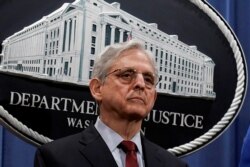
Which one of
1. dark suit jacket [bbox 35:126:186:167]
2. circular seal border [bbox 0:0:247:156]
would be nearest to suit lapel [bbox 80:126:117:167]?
dark suit jacket [bbox 35:126:186:167]

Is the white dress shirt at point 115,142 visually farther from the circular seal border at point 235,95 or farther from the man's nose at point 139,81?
the circular seal border at point 235,95

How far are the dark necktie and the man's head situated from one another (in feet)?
0.19

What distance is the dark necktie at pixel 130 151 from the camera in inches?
40.9

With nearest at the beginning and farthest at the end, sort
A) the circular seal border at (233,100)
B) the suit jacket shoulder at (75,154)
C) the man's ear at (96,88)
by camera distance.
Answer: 1. the suit jacket shoulder at (75,154)
2. the man's ear at (96,88)
3. the circular seal border at (233,100)

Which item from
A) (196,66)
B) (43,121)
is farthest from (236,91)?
(43,121)

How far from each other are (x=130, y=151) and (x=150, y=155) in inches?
2.6

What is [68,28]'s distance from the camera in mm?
1275

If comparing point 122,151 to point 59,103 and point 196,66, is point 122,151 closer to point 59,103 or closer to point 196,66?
point 59,103

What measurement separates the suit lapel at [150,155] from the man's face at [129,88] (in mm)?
89

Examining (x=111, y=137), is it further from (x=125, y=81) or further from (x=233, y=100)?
(x=233, y=100)

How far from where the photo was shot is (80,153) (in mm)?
1021

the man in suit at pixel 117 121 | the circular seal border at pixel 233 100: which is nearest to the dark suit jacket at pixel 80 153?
the man in suit at pixel 117 121

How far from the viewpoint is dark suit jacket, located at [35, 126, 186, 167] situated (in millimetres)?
997

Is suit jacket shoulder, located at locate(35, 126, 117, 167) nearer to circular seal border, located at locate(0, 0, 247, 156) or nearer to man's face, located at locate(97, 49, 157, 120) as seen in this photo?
man's face, located at locate(97, 49, 157, 120)
